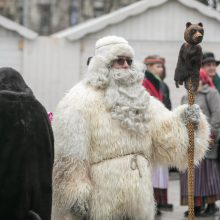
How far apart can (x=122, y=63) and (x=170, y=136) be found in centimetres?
68

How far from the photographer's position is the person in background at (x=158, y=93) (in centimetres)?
1086

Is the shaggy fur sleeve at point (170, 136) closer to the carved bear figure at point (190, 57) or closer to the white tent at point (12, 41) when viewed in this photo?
the carved bear figure at point (190, 57)

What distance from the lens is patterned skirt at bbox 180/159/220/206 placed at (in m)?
10.8

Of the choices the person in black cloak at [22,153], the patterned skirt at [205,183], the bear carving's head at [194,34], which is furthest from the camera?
the patterned skirt at [205,183]

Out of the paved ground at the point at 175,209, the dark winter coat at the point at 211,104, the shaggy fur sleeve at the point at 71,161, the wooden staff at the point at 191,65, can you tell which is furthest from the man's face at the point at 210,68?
the shaggy fur sleeve at the point at 71,161

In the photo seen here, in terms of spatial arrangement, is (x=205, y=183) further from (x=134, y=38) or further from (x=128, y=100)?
(x=134, y=38)

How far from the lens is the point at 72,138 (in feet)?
21.7

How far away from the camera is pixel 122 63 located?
22.5ft

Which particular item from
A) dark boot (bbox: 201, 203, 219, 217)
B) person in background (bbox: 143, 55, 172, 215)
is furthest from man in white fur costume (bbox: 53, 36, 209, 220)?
dark boot (bbox: 201, 203, 219, 217)

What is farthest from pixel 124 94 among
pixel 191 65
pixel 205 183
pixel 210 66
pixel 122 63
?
pixel 210 66

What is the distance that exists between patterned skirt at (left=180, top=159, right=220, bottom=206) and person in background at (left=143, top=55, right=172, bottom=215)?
32cm

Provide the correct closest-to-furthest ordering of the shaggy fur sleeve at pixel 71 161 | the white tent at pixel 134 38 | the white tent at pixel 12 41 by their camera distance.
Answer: the shaggy fur sleeve at pixel 71 161 < the white tent at pixel 12 41 < the white tent at pixel 134 38

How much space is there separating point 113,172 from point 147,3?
981 cm

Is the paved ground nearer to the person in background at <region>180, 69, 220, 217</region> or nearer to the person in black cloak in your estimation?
the person in background at <region>180, 69, 220, 217</region>
